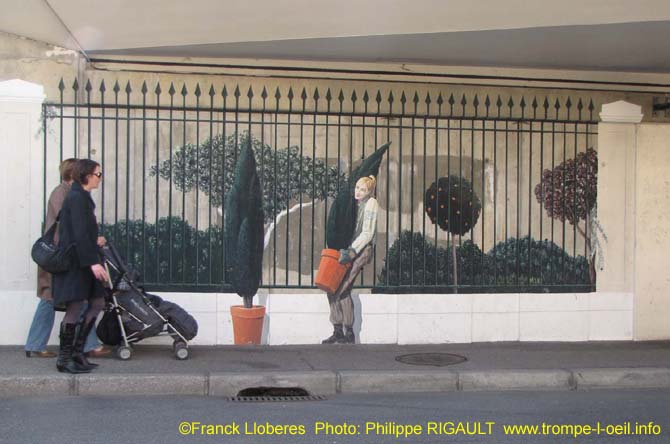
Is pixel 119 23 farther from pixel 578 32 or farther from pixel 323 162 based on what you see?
pixel 578 32

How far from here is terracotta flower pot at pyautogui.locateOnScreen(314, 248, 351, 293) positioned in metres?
8.87

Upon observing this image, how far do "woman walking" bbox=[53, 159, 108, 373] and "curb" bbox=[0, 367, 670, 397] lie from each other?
0.25m

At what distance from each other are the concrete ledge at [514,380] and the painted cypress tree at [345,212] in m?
2.19

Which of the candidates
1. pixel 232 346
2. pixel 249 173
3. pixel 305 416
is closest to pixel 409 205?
pixel 249 173

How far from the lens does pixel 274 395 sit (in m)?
7.10

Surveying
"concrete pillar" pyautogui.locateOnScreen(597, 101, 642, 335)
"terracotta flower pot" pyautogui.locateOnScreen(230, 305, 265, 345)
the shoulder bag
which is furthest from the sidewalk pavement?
"concrete pillar" pyautogui.locateOnScreen(597, 101, 642, 335)

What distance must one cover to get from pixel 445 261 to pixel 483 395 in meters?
2.23

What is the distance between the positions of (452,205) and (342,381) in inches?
110

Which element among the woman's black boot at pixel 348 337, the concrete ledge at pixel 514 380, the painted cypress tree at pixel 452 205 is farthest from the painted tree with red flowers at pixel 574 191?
the woman's black boot at pixel 348 337

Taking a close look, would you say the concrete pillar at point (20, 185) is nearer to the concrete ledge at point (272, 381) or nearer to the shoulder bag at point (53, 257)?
the shoulder bag at point (53, 257)

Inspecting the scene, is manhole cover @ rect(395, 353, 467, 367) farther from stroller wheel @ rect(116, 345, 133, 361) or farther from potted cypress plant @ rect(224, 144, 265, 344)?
stroller wheel @ rect(116, 345, 133, 361)

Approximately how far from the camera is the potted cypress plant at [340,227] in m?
8.88

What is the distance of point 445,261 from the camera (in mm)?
9156

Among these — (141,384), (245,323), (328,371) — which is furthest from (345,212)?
(141,384)
